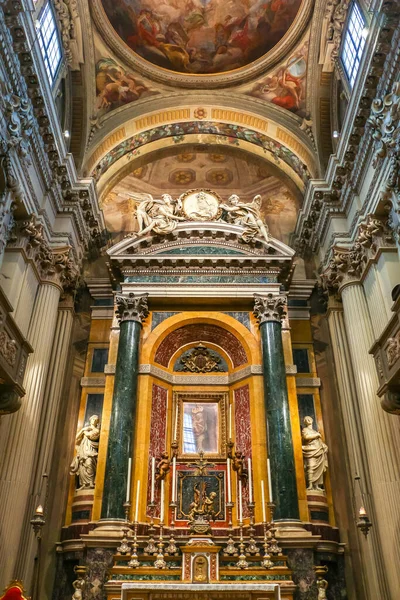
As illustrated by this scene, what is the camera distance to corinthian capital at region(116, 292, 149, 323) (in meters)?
12.5

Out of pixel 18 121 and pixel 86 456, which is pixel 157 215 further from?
pixel 86 456

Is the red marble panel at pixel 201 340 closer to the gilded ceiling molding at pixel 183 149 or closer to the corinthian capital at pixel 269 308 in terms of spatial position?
the corinthian capital at pixel 269 308

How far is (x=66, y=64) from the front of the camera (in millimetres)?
14219

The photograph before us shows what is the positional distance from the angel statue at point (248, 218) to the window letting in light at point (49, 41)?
555cm

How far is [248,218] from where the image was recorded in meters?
14.1

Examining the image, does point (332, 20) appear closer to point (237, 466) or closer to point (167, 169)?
point (167, 169)

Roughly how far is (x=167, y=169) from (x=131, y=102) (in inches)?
97.5

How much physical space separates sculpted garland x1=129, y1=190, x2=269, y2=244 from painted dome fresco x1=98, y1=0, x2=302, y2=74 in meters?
4.66

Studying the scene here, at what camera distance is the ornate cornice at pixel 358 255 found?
11062 mm

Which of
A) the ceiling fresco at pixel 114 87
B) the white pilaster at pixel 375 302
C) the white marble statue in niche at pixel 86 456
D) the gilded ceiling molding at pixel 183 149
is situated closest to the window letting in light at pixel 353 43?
the gilded ceiling molding at pixel 183 149

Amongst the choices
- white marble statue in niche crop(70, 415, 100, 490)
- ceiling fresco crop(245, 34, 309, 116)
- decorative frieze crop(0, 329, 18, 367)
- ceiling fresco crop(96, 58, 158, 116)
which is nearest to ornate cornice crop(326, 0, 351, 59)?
ceiling fresco crop(245, 34, 309, 116)

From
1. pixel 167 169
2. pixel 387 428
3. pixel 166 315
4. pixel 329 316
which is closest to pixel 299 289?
pixel 329 316

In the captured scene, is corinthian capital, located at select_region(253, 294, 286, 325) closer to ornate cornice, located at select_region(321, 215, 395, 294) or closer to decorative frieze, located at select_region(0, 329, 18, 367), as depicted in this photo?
ornate cornice, located at select_region(321, 215, 395, 294)

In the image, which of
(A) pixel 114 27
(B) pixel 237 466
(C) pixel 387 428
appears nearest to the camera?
(C) pixel 387 428
